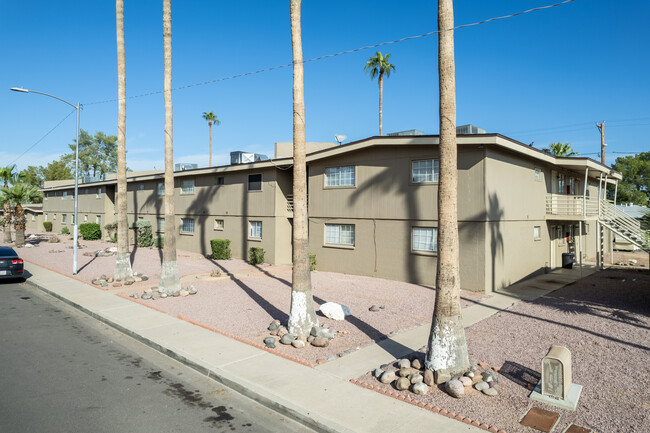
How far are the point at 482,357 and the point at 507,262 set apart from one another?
→ 386 inches

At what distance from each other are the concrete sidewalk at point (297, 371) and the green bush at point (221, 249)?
37.7 ft

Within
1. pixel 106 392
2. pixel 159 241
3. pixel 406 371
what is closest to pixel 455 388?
pixel 406 371

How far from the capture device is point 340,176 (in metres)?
20.8

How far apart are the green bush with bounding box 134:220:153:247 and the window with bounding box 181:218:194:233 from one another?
13.9 ft

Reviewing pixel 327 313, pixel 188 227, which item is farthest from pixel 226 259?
pixel 327 313

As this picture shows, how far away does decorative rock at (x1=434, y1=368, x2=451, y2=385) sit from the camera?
7.22m

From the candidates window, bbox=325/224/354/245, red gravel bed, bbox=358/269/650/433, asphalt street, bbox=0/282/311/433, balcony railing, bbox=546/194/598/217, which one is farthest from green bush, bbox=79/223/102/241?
red gravel bed, bbox=358/269/650/433

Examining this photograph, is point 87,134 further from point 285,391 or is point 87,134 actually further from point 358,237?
point 285,391

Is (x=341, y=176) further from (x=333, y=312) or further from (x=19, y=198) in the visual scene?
(x=19, y=198)

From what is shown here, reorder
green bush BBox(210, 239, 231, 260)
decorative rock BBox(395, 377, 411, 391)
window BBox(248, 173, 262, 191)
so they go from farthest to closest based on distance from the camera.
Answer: green bush BBox(210, 239, 231, 260) < window BBox(248, 173, 262, 191) < decorative rock BBox(395, 377, 411, 391)

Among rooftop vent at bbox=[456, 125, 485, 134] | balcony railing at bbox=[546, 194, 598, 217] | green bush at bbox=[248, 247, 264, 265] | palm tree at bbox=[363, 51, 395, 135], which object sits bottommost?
green bush at bbox=[248, 247, 264, 265]

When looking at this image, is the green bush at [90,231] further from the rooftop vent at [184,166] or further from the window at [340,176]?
the window at [340,176]

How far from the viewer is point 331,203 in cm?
2120

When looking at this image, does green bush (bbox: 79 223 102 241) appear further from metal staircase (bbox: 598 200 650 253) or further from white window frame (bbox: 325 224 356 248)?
metal staircase (bbox: 598 200 650 253)
